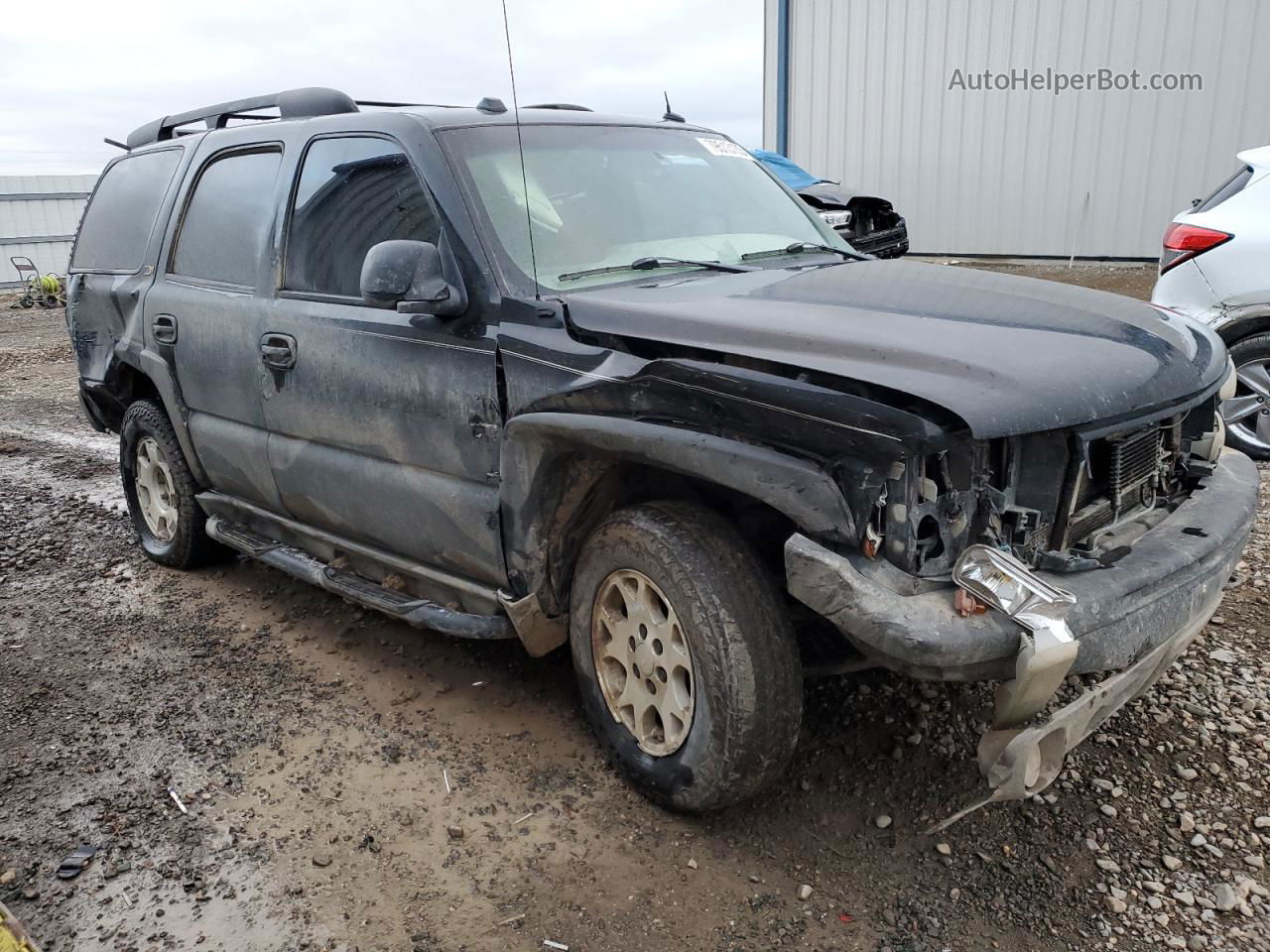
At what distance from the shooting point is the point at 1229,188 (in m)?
5.86

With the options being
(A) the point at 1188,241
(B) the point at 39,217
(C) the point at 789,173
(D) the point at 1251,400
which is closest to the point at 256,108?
(A) the point at 1188,241

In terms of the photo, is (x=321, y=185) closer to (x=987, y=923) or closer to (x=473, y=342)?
(x=473, y=342)

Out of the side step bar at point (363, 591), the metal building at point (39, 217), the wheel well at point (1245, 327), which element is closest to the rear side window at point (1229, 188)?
the wheel well at point (1245, 327)

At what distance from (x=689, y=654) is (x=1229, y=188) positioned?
5.01 m

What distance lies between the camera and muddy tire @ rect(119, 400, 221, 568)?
4.77 metres

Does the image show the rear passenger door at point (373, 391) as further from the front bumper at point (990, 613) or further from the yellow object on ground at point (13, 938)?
A: the yellow object on ground at point (13, 938)

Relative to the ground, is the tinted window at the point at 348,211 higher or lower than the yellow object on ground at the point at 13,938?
higher

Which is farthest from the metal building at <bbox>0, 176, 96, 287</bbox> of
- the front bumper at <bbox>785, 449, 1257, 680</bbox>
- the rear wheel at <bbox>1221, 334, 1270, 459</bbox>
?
the front bumper at <bbox>785, 449, 1257, 680</bbox>

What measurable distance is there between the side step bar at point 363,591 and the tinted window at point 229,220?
1.08 meters

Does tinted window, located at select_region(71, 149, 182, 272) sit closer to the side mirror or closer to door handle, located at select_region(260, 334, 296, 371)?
door handle, located at select_region(260, 334, 296, 371)

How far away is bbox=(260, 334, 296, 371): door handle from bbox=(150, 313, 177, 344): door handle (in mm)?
823

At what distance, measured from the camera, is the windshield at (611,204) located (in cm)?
318

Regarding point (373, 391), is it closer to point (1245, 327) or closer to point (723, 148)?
point (723, 148)

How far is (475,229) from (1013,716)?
6.68ft
